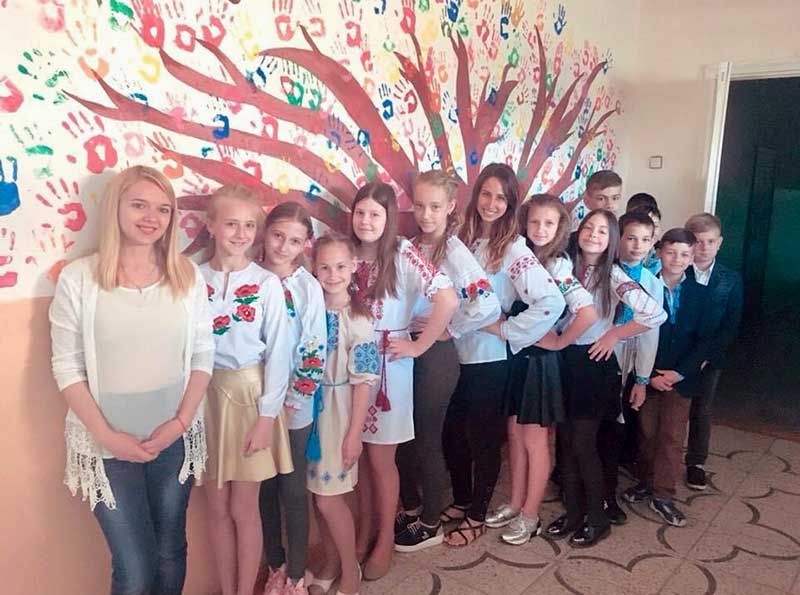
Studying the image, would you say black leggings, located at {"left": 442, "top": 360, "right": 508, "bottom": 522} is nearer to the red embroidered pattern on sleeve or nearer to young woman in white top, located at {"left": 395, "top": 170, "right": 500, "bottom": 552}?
young woman in white top, located at {"left": 395, "top": 170, "right": 500, "bottom": 552}

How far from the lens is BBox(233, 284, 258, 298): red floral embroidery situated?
1506 millimetres

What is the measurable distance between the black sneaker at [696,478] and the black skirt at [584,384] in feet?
2.66

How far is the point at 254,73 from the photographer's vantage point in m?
1.60

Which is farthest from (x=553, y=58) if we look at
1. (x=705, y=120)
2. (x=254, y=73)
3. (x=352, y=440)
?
(x=352, y=440)

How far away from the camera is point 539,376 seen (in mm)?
2062

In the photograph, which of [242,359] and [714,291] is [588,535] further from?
[242,359]

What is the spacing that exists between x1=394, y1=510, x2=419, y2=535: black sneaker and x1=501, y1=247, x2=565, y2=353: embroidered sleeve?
74 cm

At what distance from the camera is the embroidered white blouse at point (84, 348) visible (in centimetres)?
128

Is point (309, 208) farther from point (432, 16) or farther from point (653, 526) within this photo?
point (653, 526)

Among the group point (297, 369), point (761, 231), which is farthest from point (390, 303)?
point (761, 231)

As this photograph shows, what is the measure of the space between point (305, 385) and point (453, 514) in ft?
3.24

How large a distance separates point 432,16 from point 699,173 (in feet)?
6.78

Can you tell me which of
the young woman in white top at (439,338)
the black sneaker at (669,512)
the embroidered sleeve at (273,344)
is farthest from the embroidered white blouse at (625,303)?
the embroidered sleeve at (273,344)

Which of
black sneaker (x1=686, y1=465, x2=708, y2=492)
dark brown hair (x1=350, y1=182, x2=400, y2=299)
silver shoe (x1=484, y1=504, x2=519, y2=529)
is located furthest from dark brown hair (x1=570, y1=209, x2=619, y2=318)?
black sneaker (x1=686, y1=465, x2=708, y2=492)
